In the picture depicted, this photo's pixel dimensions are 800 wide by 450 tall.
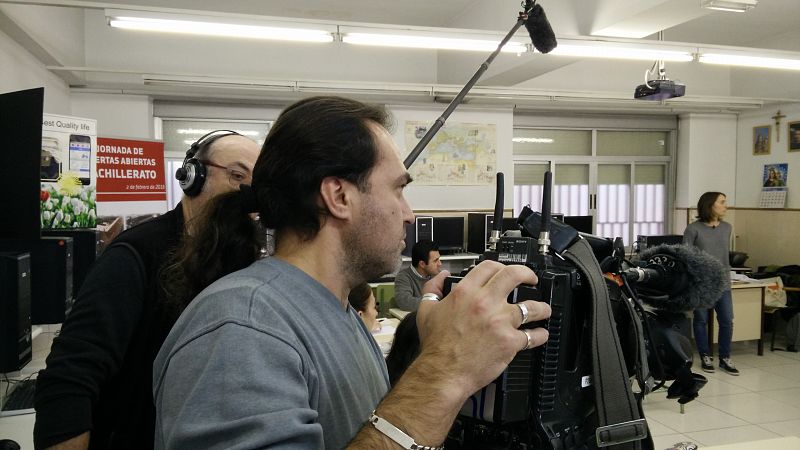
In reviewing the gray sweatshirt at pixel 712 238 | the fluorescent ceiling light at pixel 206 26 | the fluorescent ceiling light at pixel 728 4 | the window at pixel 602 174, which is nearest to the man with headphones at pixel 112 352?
the fluorescent ceiling light at pixel 206 26

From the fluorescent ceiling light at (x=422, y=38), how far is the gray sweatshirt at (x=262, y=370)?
3.26 m

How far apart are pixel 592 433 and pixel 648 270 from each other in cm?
51

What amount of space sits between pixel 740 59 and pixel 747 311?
2.92 metres

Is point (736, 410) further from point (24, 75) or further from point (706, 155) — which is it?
point (24, 75)

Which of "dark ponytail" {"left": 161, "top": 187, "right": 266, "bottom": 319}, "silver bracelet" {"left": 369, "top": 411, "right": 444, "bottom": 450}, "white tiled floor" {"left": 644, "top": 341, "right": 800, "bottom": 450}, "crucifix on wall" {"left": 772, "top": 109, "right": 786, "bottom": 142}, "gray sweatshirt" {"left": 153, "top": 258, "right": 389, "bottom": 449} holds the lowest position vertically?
"white tiled floor" {"left": 644, "top": 341, "right": 800, "bottom": 450}

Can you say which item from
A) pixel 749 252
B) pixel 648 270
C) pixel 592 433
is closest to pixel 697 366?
pixel 749 252

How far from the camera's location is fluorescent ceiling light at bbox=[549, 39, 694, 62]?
4.15 metres

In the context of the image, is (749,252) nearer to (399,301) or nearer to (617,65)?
(617,65)

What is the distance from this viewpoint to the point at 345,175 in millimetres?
855

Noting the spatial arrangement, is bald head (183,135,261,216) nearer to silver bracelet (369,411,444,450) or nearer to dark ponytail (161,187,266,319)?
dark ponytail (161,187,266,319)

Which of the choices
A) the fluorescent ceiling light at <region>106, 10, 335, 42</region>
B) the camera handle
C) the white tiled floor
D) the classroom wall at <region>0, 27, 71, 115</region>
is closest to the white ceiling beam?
the fluorescent ceiling light at <region>106, 10, 335, 42</region>

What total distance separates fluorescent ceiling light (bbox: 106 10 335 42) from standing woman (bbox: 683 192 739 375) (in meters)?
4.32

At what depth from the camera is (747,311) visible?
6.23 metres

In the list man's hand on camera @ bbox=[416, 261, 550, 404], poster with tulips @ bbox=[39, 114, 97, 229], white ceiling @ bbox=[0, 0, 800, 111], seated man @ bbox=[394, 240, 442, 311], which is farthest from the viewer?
white ceiling @ bbox=[0, 0, 800, 111]
